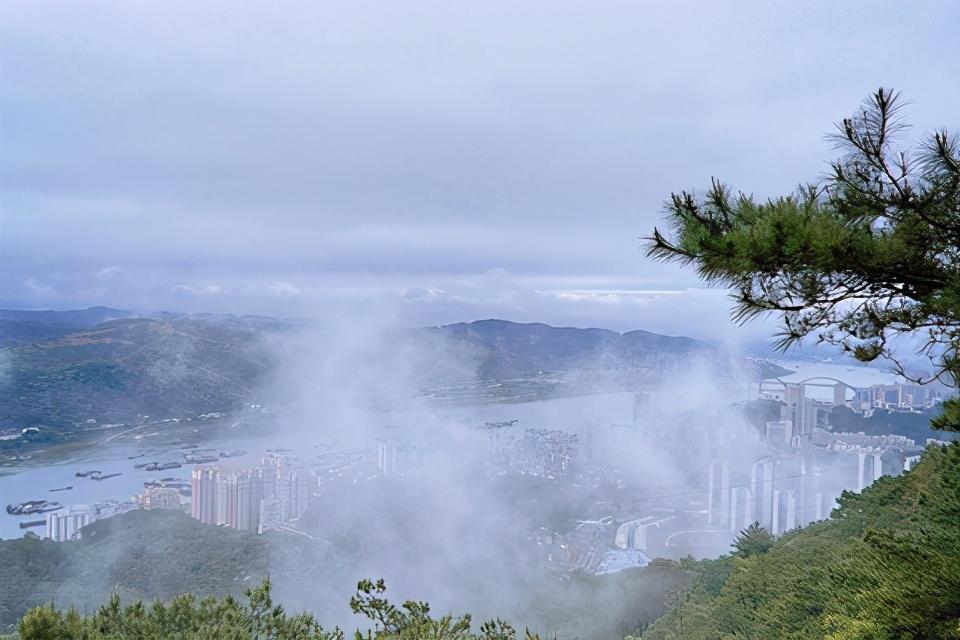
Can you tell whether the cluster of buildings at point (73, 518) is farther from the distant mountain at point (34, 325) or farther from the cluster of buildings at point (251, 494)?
the distant mountain at point (34, 325)

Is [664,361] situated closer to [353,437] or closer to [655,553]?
[655,553]

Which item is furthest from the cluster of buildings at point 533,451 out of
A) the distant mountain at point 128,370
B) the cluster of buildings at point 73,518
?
the cluster of buildings at point 73,518

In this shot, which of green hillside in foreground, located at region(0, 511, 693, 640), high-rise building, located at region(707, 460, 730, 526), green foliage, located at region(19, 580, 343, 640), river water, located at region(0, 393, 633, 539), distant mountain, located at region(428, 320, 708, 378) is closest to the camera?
green foliage, located at region(19, 580, 343, 640)

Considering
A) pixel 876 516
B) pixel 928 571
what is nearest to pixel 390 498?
pixel 876 516

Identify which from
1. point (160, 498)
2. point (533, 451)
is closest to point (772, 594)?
point (160, 498)

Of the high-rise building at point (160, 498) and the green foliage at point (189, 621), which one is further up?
the green foliage at point (189, 621)

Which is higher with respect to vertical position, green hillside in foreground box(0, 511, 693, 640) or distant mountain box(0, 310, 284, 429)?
distant mountain box(0, 310, 284, 429)

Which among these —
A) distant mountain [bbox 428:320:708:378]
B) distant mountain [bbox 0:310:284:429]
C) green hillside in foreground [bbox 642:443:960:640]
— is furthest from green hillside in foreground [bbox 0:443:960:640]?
distant mountain [bbox 428:320:708:378]

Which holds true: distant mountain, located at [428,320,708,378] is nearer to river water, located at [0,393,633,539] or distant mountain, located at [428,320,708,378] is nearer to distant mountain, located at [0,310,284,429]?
river water, located at [0,393,633,539]
